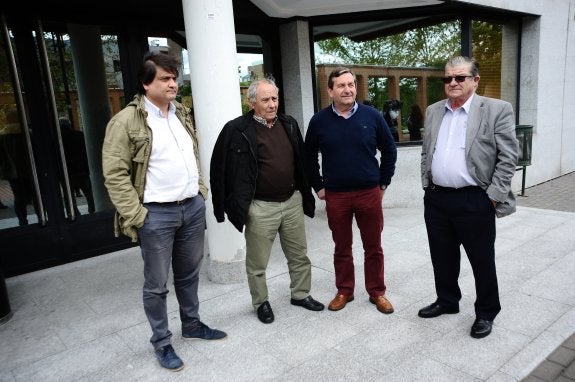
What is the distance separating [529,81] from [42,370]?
28.3 feet

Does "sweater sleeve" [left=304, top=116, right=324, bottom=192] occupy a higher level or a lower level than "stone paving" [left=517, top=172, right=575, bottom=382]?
higher

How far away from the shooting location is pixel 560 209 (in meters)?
6.46

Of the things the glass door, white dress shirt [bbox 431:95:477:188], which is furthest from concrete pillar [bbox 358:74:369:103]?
white dress shirt [bbox 431:95:477:188]

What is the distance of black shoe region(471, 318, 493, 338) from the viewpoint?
305 centimetres

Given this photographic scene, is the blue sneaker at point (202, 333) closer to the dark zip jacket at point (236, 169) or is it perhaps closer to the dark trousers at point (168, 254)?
the dark trousers at point (168, 254)

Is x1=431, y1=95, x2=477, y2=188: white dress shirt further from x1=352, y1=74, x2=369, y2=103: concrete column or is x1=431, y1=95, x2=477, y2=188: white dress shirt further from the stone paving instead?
x1=352, y1=74, x2=369, y2=103: concrete column

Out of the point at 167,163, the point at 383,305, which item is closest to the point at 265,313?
the point at 383,305

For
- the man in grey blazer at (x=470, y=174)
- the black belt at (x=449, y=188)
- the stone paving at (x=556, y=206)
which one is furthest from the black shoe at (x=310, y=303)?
the stone paving at (x=556, y=206)

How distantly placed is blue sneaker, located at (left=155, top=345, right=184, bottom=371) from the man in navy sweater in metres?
1.31

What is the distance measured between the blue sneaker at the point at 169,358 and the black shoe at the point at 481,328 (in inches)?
81.1

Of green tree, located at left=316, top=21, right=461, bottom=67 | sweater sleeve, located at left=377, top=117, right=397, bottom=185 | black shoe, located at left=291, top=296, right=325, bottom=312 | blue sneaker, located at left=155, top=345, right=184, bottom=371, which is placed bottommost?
black shoe, located at left=291, top=296, right=325, bottom=312

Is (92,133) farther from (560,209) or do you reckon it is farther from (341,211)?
(560,209)

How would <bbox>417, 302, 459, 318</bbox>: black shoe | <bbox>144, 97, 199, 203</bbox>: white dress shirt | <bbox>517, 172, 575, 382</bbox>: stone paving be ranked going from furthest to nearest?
<bbox>417, 302, 459, 318</bbox>: black shoe
<bbox>144, 97, 199, 203</bbox>: white dress shirt
<bbox>517, 172, 575, 382</bbox>: stone paving

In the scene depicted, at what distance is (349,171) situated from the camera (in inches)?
131
